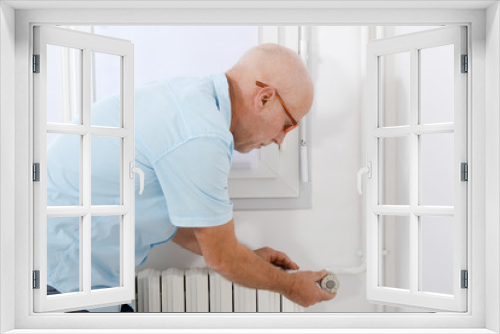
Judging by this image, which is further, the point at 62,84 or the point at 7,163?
the point at 62,84

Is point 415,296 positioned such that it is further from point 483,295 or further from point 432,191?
point 432,191

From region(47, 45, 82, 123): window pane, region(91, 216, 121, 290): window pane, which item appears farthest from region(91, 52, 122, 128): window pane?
region(91, 216, 121, 290): window pane

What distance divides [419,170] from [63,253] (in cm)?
138

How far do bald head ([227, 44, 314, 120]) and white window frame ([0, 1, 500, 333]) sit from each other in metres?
1.00

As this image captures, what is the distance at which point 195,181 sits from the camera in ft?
5.92

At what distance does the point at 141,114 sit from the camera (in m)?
1.98

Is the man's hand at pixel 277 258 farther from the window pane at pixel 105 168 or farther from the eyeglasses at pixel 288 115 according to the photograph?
the window pane at pixel 105 168

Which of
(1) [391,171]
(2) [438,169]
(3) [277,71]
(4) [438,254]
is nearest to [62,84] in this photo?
(3) [277,71]

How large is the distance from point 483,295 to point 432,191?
1.02 metres

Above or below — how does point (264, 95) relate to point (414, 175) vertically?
above

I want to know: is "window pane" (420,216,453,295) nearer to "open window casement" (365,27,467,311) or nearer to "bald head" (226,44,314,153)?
"open window casement" (365,27,467,311)

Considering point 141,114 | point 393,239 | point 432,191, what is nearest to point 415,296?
point 432,191

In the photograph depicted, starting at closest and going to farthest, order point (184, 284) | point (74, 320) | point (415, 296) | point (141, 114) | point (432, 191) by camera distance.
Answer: point (74, 320) → point (415, 296) → point (141, 114) → point (432, 191) → point (184, 284)

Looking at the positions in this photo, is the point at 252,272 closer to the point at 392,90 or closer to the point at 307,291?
the point at 307,291
